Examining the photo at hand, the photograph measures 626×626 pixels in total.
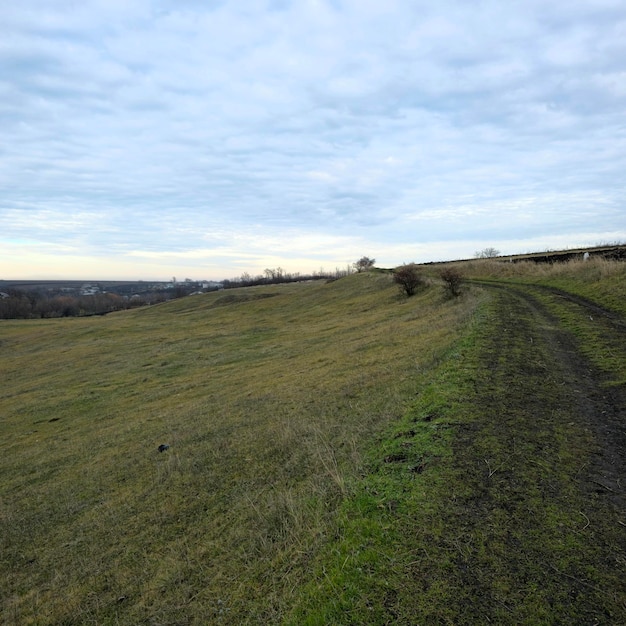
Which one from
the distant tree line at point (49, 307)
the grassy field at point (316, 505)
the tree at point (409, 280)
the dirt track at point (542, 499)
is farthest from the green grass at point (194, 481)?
the distant tree line at point (49, 307)

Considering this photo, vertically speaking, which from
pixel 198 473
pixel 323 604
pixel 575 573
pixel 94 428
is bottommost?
pixel 94 428

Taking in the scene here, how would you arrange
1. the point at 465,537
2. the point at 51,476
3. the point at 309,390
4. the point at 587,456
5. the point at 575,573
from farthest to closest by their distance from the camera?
1. the point at 309,390
2. the point at 51,476
3. the point at 587,456
4. the point at 465,537
5. the point at 575,573

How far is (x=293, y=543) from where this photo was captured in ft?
17.8

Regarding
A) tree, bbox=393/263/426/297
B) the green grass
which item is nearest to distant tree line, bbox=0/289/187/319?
tree, bbox=393/263/426/297

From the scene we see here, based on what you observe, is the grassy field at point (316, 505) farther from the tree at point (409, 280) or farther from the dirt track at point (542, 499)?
the tree at point (409, 280)

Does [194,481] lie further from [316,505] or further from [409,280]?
[409,280]

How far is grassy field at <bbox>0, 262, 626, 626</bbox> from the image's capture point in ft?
13.0

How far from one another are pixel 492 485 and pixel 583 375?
573 cm

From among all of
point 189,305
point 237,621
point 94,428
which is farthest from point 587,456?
point 189,305

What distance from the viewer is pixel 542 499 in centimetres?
492

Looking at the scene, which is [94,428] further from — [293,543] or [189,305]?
[189,305]

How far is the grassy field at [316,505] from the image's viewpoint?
3957 millimetres

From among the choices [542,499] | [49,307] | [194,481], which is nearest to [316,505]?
[542,499]

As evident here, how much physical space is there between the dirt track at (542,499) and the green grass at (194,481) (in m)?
1.87
